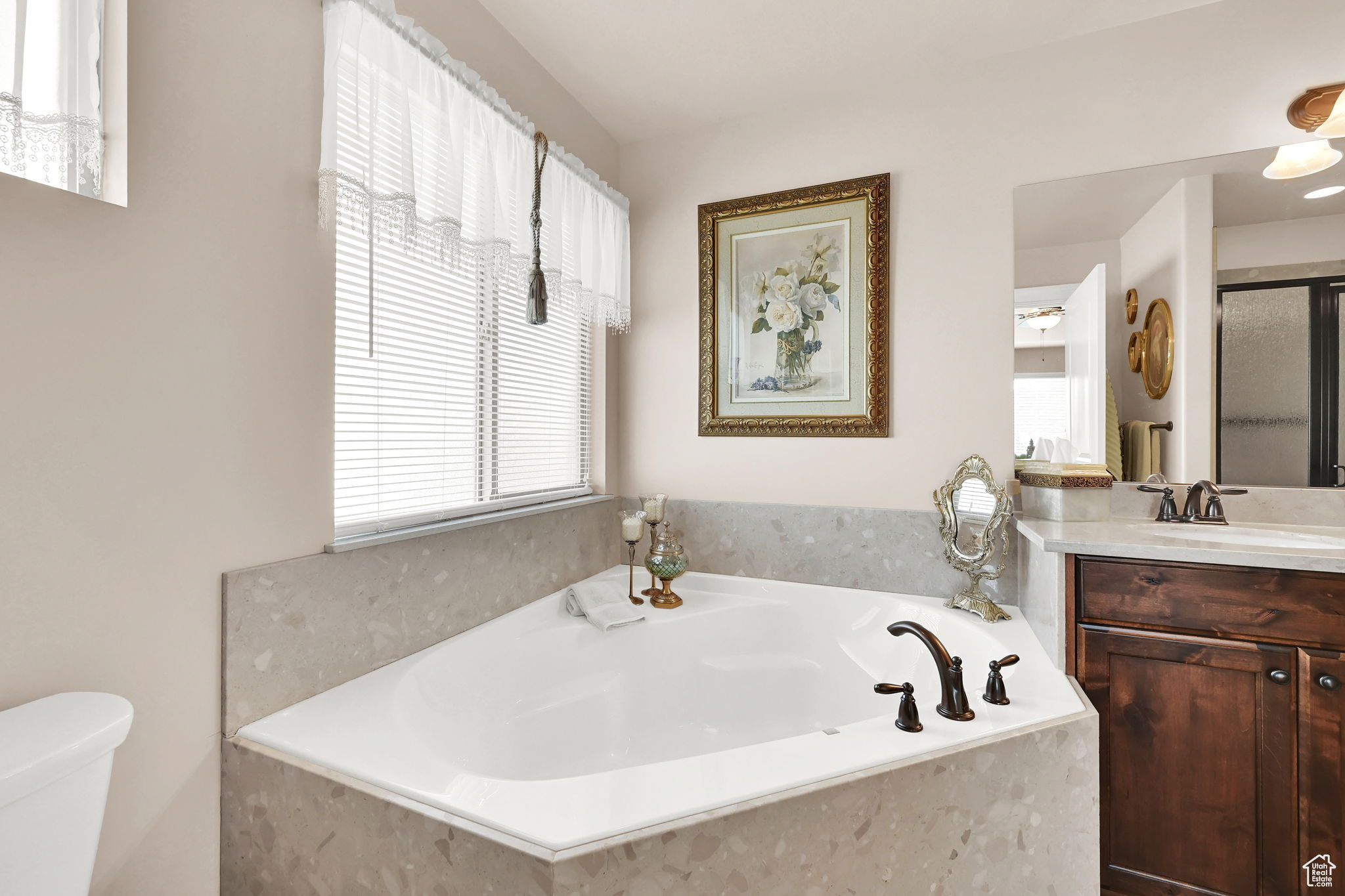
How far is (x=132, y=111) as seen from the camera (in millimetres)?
967

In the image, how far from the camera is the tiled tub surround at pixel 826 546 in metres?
2.04

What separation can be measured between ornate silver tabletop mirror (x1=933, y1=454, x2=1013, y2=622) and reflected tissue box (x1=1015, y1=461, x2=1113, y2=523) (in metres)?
0.11

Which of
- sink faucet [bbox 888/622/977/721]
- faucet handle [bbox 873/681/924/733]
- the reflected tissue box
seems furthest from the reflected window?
faucet handle [bbox 873/681/924/733]

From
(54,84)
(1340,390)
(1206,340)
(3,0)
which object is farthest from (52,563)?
(1340,390)

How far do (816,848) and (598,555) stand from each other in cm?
152

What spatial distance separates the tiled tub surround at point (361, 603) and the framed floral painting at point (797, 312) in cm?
96

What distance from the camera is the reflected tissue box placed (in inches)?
68.2

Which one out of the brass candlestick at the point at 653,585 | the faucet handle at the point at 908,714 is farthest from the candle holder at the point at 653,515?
the faucet handle at the point at 908,714

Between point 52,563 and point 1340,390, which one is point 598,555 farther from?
point 1340,390

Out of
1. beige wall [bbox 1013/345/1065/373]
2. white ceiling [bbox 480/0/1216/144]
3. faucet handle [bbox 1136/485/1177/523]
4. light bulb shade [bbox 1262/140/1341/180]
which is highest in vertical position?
white ceiling [bbox 480/0/1216/144]

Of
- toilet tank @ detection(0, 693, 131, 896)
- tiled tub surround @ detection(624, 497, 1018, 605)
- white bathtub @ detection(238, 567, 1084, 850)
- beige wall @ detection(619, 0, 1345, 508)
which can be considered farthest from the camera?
tiled tub surround @ detection(624, 497, 1018, 605)

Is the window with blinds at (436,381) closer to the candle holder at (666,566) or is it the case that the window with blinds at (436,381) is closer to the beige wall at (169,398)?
the beige wall at (169,398)

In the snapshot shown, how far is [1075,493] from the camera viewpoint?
174 centimetres

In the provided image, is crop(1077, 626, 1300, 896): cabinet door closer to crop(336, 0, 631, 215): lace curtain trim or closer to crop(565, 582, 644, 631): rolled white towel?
crop(565, 582, 644, 631): rolled white towel
